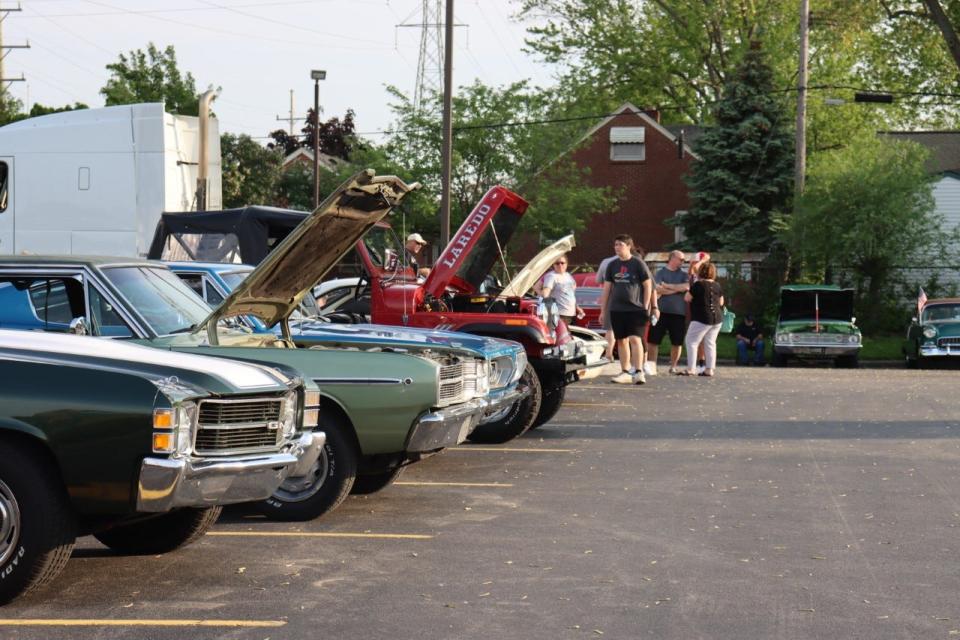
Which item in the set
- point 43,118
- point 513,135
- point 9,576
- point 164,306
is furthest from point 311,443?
point 513,135

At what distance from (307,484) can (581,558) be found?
2.00 metres

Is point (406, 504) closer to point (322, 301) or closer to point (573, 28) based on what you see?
point (322, 301)

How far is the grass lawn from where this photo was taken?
33.3m

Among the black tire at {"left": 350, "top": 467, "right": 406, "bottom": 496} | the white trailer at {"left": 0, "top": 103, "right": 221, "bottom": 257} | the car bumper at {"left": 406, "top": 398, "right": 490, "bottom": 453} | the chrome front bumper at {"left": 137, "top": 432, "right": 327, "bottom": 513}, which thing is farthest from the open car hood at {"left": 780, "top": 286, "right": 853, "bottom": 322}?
the chrome front bumper at {"left": 137, "top": 432, "right": 327, "bottom": 513}

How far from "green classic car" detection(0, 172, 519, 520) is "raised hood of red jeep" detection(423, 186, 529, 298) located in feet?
19.1

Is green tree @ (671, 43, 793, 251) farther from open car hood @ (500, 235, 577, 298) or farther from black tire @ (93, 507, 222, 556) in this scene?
black tire @ (93, 507, 222, 556)

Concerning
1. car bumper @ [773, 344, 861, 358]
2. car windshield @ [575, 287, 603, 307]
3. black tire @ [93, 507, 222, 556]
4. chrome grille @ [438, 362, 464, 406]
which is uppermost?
car windshield @ [575, 287, 603, 307]

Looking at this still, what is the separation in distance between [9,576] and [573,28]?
2283 inches

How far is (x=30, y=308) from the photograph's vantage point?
8875 mm

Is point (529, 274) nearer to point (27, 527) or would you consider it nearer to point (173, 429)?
point (173, 429)

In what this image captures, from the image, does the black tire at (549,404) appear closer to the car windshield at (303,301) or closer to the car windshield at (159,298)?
the car windshield at (303,301)

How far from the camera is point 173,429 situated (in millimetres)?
6434

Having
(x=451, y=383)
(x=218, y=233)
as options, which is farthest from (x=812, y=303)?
(x=451, y=383)

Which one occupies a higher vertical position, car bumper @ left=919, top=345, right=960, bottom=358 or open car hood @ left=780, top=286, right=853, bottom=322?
open car hood @ left=780, top=286, right=853, bottom=322
